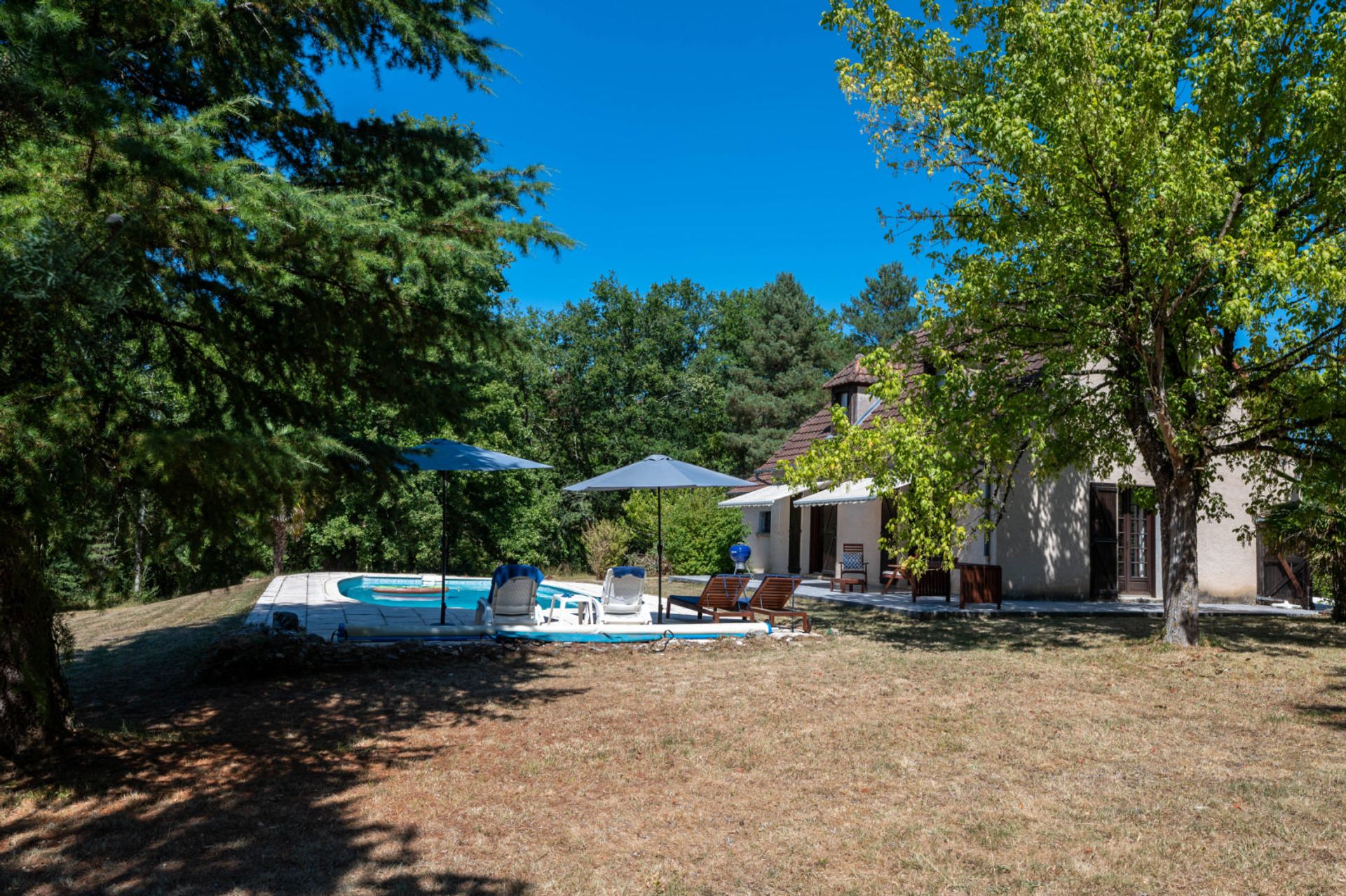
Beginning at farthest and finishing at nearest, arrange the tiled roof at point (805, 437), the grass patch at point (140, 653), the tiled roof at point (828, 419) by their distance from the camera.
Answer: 1. the tiled roof at point (805, 437)
2. the tiled roof at point (828, 419)
3. the grass patch at point (140, 653)

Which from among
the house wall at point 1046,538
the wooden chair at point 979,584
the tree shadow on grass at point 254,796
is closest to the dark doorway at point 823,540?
the house wall at point 1046,538

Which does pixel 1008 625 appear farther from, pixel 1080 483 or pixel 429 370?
pixel 429 370

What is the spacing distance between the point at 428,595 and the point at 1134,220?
16798mm

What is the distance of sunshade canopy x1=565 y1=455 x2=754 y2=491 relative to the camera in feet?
46.9

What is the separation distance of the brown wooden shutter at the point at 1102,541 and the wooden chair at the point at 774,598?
9723 millimetres

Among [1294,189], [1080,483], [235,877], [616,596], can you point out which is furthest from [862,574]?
[235,877]

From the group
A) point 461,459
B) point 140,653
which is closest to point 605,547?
point 461,459

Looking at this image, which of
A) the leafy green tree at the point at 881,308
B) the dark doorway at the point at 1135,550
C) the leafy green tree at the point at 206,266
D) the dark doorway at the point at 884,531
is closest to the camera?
the leafy green tree at the point at 206,266

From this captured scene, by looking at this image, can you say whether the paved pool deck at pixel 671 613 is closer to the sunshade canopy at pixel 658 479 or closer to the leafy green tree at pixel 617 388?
the sunshade canopy at pixel 658 479

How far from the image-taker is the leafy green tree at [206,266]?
4809mm

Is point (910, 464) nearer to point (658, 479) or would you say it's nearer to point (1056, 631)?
point (658, 479)

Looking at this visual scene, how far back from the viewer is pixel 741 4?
2412 centimetres

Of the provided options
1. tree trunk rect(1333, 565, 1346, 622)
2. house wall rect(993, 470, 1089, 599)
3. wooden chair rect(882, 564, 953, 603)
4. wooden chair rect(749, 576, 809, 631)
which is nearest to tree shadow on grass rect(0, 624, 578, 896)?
wooden chair rect(749, 576, 809, 631)

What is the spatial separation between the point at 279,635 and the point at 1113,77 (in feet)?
41.2
